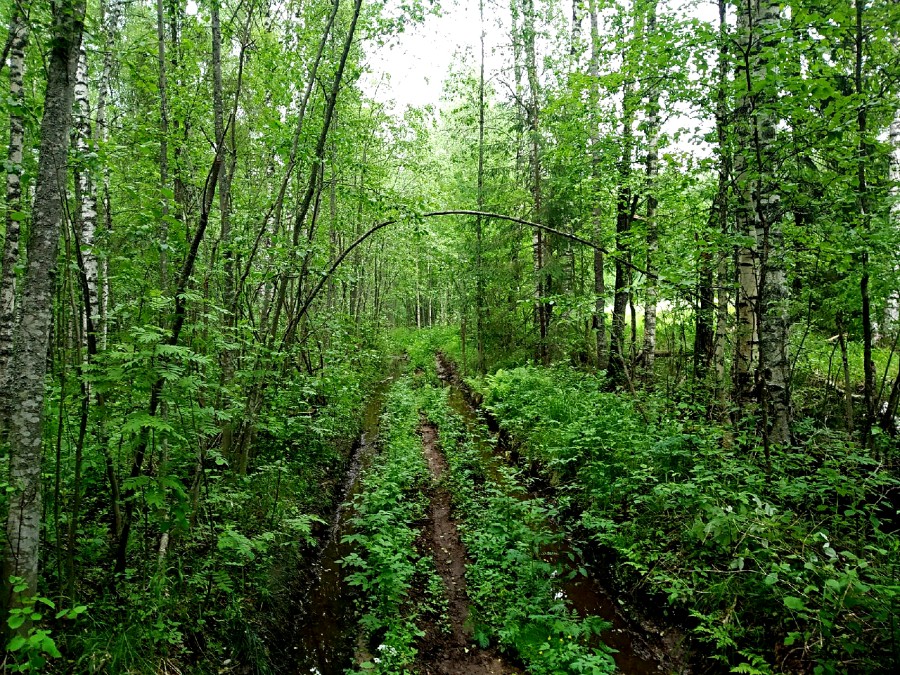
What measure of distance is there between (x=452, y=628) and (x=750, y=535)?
10.7 ft

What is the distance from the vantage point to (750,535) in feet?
12.9

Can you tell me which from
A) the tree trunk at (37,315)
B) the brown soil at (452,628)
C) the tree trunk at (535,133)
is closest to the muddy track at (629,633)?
the brown soil at (452,628)

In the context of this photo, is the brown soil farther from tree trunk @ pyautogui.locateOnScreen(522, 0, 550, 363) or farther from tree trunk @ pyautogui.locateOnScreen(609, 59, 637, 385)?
tree trunk @ pyautogui.locateOnScreen(522, 0, 550, 363)

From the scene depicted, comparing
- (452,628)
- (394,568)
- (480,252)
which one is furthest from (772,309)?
(480,252)

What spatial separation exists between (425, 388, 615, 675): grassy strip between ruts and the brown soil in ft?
0.47

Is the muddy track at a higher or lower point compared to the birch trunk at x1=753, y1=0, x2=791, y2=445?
lower

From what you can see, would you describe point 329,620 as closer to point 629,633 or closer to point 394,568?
point 394,568

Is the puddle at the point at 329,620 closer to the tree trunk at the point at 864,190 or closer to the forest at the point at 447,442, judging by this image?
the forest at the point at 447,442

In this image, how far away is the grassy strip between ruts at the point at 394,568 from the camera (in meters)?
4.70

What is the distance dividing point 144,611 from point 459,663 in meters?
3.00

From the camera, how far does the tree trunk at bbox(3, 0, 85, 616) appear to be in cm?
292

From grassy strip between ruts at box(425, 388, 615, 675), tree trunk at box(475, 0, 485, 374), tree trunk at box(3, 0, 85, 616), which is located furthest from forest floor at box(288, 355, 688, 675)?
tree trunk at box(475, 0, 485, 374)

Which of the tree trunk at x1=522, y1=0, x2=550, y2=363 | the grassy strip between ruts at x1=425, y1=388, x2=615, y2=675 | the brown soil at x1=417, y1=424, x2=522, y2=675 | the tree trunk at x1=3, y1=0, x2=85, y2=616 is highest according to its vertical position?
the tree trunk at x1=522, y1=0, x2=550, y2=363

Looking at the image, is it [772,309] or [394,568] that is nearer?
[394,568]
